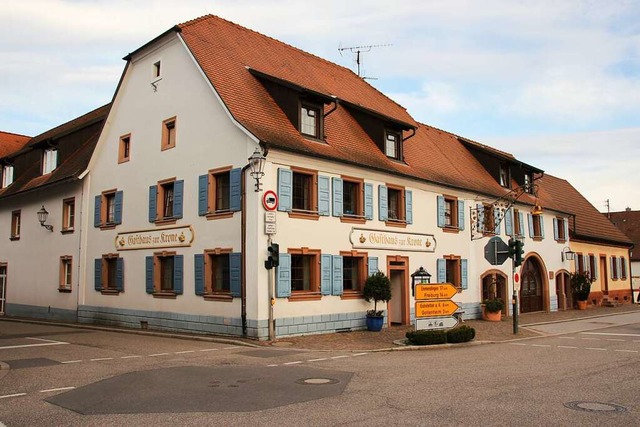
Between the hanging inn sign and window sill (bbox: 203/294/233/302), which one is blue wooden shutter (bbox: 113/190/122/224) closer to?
window sill (bbox: 203/294/233/302)

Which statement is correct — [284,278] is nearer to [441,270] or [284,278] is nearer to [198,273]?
[198,273]

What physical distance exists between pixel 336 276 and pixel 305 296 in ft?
5.13

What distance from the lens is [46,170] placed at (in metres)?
30.6

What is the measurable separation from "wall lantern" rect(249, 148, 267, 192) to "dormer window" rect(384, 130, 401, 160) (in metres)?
8.12

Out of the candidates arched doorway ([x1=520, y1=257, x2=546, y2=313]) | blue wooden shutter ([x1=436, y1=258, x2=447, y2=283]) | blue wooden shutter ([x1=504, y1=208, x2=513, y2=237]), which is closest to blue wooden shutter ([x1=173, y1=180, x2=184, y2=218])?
blue wooden shutter ([x1=436, y1=258, x2=447, y2=283])

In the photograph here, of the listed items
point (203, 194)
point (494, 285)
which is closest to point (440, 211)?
point (494, 285)

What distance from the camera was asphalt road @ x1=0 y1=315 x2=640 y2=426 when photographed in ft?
26.2

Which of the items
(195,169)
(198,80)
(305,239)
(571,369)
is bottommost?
(571,369)

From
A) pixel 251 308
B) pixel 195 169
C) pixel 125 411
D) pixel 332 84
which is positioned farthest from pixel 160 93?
pixel 125 411

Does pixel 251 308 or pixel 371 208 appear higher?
pixel 371 208

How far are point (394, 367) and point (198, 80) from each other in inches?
505

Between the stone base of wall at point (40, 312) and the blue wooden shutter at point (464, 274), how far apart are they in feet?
54.2

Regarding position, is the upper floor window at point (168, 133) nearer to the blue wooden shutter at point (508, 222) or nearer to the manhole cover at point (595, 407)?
the manhole cover at point (595, 407)

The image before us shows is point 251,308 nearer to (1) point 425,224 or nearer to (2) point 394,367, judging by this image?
(2) point 394,367
